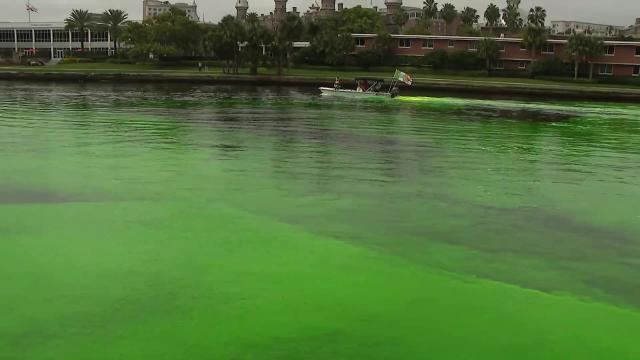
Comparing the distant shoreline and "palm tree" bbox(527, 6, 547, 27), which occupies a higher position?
"palm tree" bbox(527, 6, 547, 27)

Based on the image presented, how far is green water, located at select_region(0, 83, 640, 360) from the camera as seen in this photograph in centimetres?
948

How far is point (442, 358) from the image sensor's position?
8.98m

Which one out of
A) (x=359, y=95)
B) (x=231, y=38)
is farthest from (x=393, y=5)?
(x=359, y=95)

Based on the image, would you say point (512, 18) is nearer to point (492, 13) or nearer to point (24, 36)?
point (492, 13)

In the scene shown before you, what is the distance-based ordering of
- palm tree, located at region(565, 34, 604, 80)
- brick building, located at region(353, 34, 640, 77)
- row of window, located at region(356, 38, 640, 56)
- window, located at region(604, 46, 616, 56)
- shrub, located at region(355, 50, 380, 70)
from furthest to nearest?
shrub, located at region(355, 50, 380, 70) → row of window, located at region(356, 38, 640, 56) → window, located at region(604, 46, 616, 56) → brick building, located at region(353, 34, 640, 77) → palm tree, located at region(565, 34, 604, 80)

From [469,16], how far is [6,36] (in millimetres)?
98222

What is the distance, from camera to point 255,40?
8550 centimetres

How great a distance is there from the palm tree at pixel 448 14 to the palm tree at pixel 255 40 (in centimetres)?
8536

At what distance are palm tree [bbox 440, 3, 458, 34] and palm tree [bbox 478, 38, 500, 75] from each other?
75072 mm

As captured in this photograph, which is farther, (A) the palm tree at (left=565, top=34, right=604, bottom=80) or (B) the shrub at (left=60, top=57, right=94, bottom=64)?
(B) the shrub at (left=60, top=57, right=94, bottom=64)

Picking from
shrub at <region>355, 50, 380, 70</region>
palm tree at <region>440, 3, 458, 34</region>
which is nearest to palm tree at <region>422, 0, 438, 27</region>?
palm tree at <region>440, 3, 458, 34</region>

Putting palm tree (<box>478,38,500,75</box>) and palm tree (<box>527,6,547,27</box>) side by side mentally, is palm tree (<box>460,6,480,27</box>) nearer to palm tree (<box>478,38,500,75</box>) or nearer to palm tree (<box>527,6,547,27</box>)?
palm tree (<box>527,6,547,27</box>)

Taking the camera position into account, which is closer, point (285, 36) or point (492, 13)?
point (285, 36)

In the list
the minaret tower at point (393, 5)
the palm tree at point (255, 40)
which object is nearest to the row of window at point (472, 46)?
the palm tree at point (255, 40)
